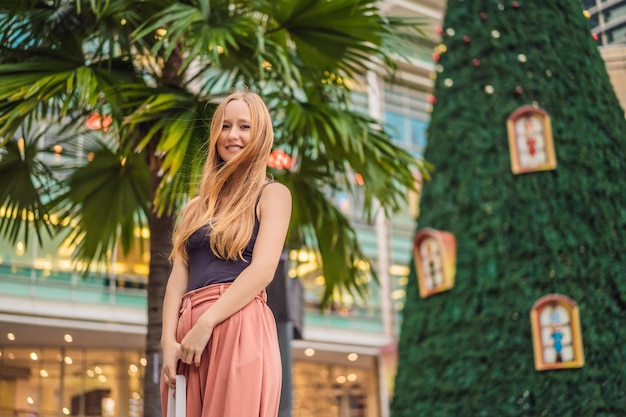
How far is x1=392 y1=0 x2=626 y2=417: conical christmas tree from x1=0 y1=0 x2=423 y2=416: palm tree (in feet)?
7.51

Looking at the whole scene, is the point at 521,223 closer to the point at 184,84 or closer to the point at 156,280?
the point at 184,84

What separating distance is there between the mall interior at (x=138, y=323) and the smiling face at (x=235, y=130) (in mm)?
4497

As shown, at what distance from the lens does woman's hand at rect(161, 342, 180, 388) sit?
7.95 feet

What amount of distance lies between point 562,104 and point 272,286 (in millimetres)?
5439

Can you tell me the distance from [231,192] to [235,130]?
181 mm

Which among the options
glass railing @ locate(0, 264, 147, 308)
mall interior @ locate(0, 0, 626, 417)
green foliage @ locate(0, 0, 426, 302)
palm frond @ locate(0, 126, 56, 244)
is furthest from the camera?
glass railing @ locate(0, 264, 147, 308)

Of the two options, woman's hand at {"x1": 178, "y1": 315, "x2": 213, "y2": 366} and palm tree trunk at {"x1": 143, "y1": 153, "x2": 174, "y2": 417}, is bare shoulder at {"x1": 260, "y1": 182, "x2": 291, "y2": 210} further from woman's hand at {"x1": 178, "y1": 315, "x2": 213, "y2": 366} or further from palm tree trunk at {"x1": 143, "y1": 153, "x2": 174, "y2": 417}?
palm tree trunk at {"x1": 143, "y1": 153, "x2": 174, "y2": 417}

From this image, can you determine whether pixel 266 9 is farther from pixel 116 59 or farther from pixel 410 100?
pixel 410 100

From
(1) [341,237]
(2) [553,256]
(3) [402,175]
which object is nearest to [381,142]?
(3) [402,175]

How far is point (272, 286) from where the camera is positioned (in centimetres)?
507

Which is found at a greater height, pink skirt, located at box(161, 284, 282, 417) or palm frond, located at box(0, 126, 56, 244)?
palm frond, located at box(0, 126, 56, 244)

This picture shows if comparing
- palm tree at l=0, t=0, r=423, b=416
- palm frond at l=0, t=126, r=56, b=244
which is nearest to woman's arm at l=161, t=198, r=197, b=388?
palm tree at l=0, t=0, r=423, b=416

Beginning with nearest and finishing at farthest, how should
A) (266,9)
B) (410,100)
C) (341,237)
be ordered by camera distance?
(266,9) → (341,237) → (410,100)

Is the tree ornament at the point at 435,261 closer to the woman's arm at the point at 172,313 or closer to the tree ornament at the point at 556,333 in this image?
the tree ornament at the point at 556,333
